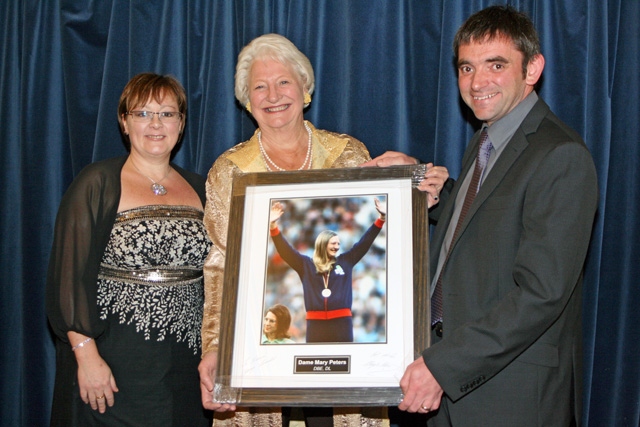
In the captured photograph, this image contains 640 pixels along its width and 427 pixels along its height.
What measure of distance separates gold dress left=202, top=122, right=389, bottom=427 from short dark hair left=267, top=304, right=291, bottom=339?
461 millimetres

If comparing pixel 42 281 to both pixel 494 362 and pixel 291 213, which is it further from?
pixel 494 362

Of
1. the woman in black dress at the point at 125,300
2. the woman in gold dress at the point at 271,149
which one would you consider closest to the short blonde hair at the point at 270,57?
the woman in gold dress at the point at 271,149

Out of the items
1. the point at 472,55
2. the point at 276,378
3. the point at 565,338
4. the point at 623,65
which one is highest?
the point at 623,65

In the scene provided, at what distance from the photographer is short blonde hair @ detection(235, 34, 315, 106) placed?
2.60 m

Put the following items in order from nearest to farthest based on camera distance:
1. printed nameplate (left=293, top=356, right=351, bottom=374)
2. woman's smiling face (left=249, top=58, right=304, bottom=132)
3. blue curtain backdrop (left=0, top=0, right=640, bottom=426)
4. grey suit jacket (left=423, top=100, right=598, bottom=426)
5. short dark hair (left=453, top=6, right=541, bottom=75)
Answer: grey suit jacket (left=423, top=100, right=598, bottom=426) < printed nameplate (left=293, top=356, right=351, bottom=374) < short dark hair (left=453, top=6, right=541, bottom=75) < woman's smiling face (left=249, top=58, right=304, bottom=132) < blue curtain backdrop (left=0, top=0, right=640, bottom=426)

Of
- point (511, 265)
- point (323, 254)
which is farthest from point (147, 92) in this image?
point (511, 265)

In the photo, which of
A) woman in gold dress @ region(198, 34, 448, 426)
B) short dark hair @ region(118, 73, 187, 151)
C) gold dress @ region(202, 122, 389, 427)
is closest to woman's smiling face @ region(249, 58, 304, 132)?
woman in gold dress @ region(198, 34, 448, 426)

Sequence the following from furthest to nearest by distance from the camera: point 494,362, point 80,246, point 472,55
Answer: point 80,246 → point 472,55 → point 494,362

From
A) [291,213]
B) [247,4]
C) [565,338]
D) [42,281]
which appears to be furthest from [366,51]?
[42,281]

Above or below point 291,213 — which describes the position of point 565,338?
below

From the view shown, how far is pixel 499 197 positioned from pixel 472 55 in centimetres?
46

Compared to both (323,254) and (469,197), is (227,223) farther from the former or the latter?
(469,197)

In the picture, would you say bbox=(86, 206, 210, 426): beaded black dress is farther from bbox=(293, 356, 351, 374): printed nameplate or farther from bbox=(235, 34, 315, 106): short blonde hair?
bbox=(293, 356, 351, 374): printed nameplate

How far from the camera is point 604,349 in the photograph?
2.89m
